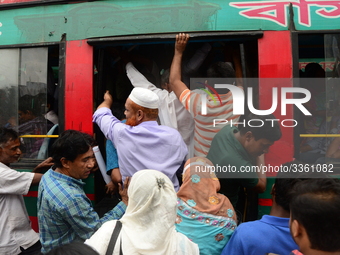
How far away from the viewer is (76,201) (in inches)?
74.4

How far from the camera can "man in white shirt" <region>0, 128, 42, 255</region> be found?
2.39 meters

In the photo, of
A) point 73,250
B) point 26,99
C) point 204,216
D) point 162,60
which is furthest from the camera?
point 162,60

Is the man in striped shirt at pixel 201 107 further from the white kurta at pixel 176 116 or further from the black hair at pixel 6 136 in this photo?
the black hair at pixel 6 136

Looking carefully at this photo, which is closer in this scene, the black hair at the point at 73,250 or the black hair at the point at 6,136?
the black hair at the point at 73,250

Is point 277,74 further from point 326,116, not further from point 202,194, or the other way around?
point 202,194

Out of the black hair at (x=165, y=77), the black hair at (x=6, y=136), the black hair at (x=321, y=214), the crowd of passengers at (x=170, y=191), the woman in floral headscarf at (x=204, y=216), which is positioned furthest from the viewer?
the black hair at (x=165, y=77)

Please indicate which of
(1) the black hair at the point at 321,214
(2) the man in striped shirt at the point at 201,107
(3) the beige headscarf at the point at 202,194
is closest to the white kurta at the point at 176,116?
(2) the man in striped shirt at the point at 201,107

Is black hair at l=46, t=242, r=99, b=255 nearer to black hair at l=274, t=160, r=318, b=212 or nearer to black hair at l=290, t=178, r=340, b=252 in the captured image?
black hair at l=290, t=178, r=340, b=252

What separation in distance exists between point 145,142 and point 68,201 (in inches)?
25.7

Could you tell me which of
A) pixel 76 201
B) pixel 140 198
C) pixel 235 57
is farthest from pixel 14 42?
pixel 140 198

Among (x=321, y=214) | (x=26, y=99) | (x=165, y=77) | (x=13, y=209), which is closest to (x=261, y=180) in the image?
(x=321, y=214)

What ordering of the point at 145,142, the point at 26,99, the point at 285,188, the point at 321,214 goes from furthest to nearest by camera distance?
the point at 26,99, the point at 145,142, the point at 285,188, the point at 321,214

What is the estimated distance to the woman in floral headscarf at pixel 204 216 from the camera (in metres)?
1.72

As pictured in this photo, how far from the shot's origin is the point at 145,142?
226 centimetres
